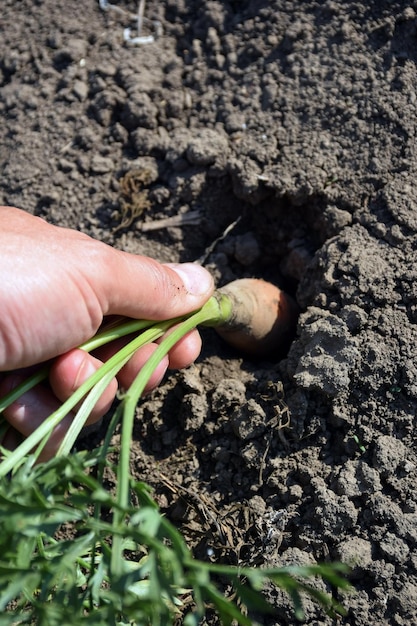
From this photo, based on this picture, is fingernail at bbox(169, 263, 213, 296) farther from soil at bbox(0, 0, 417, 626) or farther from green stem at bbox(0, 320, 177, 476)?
soil at bbox(0, 0, 417, 626)

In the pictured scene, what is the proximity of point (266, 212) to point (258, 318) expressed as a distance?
463 millimetres

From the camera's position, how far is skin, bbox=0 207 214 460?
1.78 metres

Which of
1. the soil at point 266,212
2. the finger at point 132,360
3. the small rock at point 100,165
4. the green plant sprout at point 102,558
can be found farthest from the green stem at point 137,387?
the small rock at point 100,165

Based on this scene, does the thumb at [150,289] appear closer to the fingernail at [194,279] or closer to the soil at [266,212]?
the fingernail at [194,279]

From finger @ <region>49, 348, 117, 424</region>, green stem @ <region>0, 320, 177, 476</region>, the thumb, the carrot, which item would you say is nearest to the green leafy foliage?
green stem @ <region>0, 320, 177, 476</region>

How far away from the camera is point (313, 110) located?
2.53 m

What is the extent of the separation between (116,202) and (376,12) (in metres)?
1.30

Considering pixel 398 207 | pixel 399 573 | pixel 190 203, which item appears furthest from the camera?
pixel 190 203

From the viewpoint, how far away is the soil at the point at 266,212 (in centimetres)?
192

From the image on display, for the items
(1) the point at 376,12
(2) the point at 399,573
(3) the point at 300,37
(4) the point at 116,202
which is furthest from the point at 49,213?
(2) the point at 399,573

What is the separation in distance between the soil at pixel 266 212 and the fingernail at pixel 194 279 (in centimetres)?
34

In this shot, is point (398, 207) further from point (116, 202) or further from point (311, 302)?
point (116, 202)

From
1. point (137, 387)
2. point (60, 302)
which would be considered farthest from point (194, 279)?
point (137, 387)

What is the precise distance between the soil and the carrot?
0.08 m
